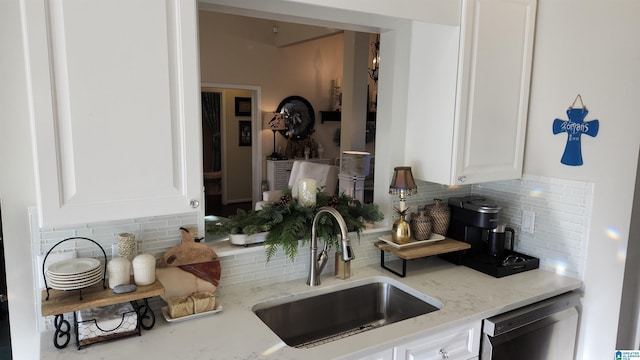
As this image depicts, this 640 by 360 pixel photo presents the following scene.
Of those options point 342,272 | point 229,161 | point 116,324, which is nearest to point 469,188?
point 342,272

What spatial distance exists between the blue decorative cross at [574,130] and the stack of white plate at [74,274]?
2148mm

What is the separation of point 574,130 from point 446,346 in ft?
4.02

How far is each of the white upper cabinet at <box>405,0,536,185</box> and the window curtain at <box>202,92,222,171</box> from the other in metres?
6.59

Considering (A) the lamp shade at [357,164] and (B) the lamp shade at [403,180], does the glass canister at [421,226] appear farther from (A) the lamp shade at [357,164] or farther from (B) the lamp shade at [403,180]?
(A) the lamp shade at [357,164]

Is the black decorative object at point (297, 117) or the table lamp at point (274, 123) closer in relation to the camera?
the table lamp at point (274, 123)

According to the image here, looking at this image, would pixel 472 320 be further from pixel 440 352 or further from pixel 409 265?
pixel 409 265

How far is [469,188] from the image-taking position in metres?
2.66

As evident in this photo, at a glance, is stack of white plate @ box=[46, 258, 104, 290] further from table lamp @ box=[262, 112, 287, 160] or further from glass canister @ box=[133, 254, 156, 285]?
table lamp @ box=[262, 112, 287, 160]

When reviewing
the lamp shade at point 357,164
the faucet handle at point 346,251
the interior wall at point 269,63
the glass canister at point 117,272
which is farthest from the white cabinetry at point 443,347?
the interior wall at point 269,63

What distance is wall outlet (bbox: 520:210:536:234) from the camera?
2.37 metres

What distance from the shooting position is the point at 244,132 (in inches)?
327

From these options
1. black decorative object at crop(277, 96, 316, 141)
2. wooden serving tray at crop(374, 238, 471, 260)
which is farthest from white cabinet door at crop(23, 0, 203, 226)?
black decorative object at crop(277, 96, 316, 141)

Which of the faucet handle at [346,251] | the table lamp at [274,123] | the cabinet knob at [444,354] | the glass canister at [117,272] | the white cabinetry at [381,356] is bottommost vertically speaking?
the cabinet knob at [444,354]

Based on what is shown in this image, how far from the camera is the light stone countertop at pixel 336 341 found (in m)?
1.44
